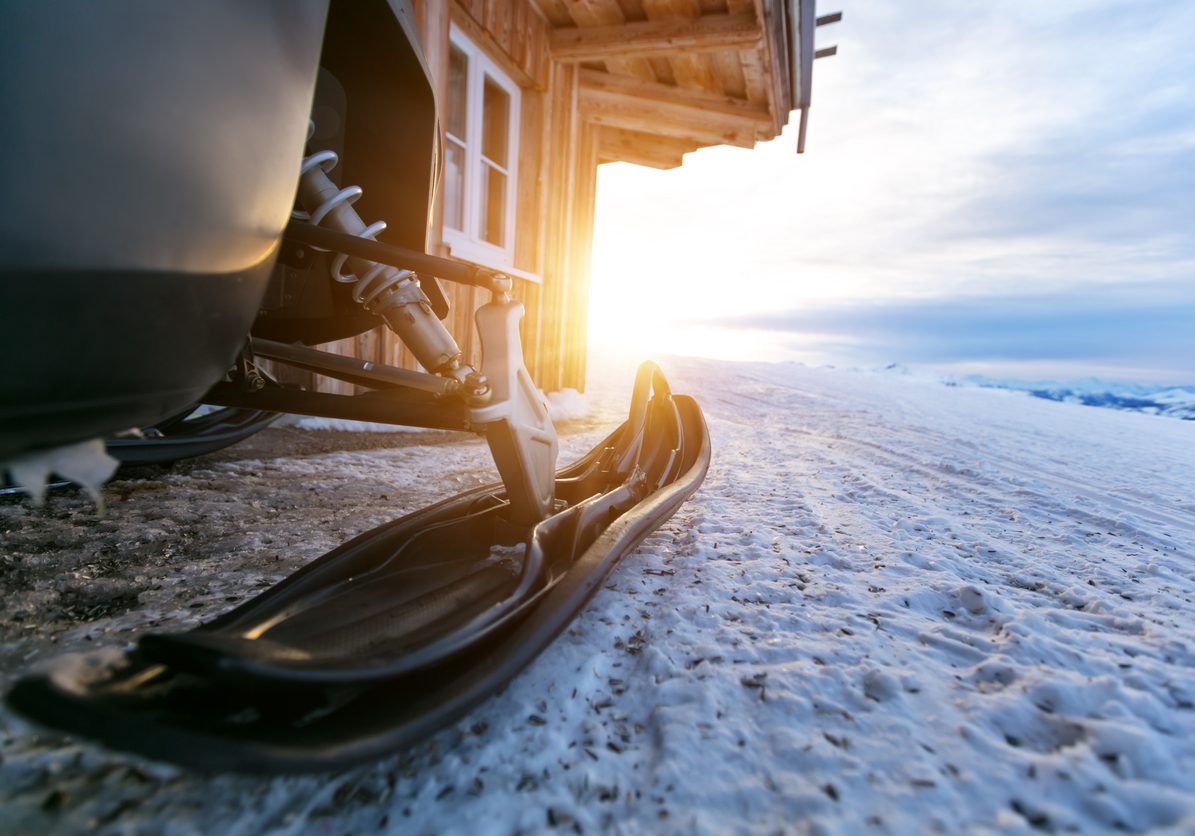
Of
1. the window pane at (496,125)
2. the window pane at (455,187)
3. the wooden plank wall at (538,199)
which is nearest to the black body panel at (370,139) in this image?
the wooden plank wall at (538,199)

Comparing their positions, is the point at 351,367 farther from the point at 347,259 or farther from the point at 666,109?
the point at 666,109

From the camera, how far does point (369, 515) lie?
207 centimetres

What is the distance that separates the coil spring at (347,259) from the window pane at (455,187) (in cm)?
349

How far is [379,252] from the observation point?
1.20m

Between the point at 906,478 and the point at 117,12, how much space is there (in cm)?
336

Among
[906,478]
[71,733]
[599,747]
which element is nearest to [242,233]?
[71,733]

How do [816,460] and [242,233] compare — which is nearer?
[242,233]

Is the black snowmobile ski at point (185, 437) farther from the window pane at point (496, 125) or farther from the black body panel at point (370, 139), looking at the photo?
the window pane at point (496, 125)

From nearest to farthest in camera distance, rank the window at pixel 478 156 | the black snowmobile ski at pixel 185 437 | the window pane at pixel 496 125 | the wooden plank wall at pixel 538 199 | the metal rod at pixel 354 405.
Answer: the metal rod at pixel 354 405 < the black snowmobile ski at pixel 185 437 < the wooden plank wall at pixel 538 199 < the window at pixel 478 156 < the window pane at pixel 496 125

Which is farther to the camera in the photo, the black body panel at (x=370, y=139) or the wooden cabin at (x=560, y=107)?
the wooden cabin at (x=560, y=107)

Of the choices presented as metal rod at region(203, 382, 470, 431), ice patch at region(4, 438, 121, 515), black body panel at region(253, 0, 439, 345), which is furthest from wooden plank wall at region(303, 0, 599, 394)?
ice patch at region(4, 438, 121, 515)

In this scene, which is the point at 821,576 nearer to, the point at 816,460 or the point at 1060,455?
the point at 816,460

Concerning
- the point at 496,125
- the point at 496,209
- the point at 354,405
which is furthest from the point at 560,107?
the point at 354,405

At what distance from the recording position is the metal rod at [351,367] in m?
1.32
